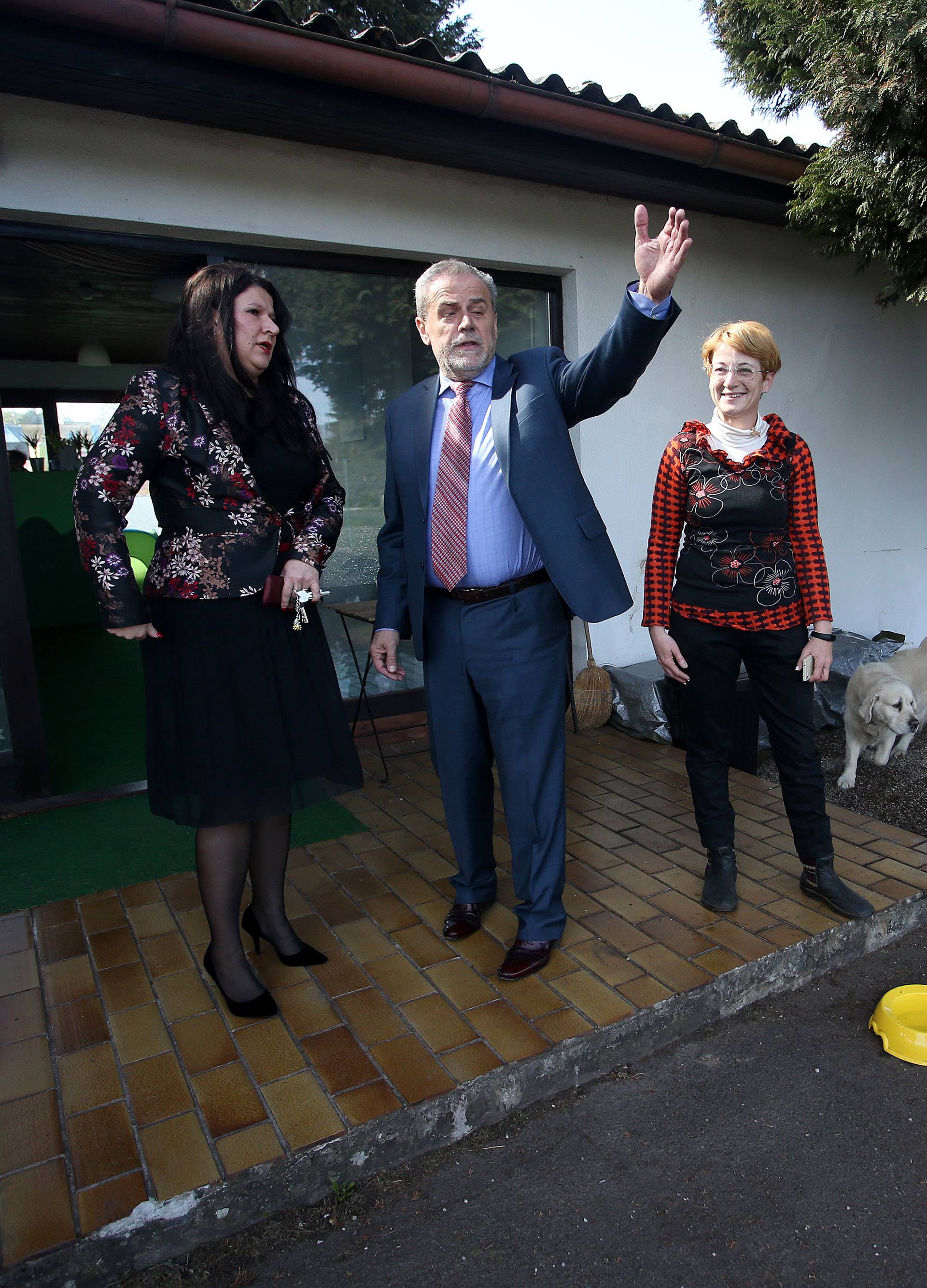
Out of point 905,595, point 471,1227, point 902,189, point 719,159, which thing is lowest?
point 471,1227

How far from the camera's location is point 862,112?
151 inches

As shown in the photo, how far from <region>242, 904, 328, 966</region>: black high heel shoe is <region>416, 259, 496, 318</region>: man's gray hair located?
185 centimetres

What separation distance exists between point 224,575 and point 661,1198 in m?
1.75

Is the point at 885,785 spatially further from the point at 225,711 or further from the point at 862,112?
the point at 225,711

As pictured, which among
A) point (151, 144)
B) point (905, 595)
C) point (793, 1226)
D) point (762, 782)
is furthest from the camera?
point (905, 595)

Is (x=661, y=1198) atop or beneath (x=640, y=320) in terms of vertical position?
beneath

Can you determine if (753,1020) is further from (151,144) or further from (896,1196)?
(151,144)

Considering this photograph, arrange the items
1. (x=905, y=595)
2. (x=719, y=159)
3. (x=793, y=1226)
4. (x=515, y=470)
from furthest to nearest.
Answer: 1. (x=905, y=595)
2. (x=719, y=159)
3. (x=515, y=470)
4. (x=793, y=1226)

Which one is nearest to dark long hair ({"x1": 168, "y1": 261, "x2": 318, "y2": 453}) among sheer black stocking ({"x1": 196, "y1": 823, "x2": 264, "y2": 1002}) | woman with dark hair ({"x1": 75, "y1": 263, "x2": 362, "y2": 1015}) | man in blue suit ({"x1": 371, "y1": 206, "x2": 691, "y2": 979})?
woman with dark hair ({"x1": 75, "y1": 263, "x2": 362, "y2": 1015})

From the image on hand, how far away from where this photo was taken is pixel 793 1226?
1.71 m

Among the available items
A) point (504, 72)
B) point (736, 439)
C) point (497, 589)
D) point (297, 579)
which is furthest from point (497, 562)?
point (504, 72)

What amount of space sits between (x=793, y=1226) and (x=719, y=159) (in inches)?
176

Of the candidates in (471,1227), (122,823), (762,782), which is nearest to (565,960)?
(471,1227)

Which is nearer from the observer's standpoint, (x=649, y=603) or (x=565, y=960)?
(x=565, y=960)
